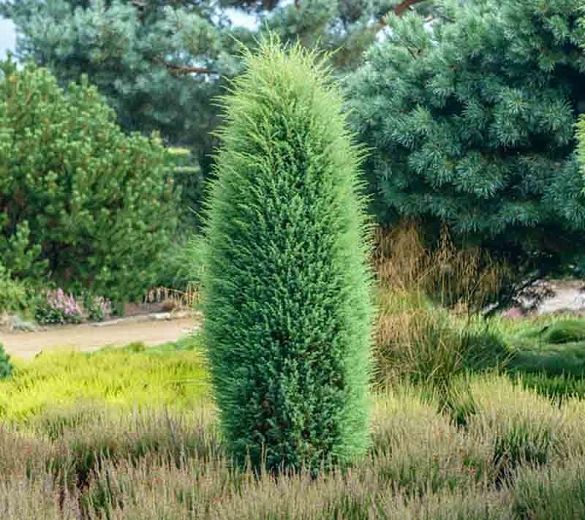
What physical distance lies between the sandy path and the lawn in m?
5.40

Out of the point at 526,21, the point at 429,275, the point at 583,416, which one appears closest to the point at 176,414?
the point at 583,416

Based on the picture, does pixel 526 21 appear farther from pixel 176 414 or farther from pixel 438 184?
pixel 176 414

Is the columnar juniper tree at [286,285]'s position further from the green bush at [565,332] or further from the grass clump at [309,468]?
the green bush at [565,332]

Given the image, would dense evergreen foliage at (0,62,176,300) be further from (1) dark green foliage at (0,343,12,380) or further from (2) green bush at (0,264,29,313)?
(1) dark green foliage at (0,343,12,380)

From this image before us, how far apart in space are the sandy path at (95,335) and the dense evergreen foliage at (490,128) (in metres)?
4.22

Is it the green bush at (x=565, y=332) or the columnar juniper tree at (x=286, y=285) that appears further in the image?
the green bush at (x=565, y=332)

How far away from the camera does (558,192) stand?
878cm

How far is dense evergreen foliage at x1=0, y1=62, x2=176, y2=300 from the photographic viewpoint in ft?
48.2

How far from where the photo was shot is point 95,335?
45.0 ft

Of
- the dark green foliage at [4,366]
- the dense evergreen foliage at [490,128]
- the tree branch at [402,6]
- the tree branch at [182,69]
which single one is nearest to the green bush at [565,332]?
the dense evergreen foliage at [490,128]

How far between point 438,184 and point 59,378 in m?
4.04

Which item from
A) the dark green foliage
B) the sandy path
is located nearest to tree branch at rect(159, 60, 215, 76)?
the sandy path

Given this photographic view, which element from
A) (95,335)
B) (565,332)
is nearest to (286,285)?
(565,332)

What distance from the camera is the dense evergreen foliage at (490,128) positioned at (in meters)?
9.04
